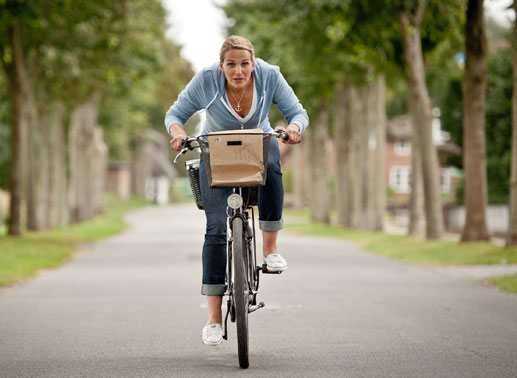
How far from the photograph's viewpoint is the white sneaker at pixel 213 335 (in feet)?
19.3

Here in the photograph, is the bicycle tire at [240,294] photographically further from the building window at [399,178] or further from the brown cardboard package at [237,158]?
the building window at [399,178]

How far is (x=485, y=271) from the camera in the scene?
540 inches

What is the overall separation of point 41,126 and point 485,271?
1742 cm

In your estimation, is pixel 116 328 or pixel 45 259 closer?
pixel 116 328

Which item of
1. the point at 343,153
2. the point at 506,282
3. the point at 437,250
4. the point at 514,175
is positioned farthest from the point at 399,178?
the point at 506,282

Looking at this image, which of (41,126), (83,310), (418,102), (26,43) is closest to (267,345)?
(83,310)

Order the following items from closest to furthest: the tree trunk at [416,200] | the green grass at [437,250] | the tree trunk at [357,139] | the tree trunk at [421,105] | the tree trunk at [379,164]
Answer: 1. the green grass at [437,250]
2. the tree trunk at [421,105]
3. the tree trunk at [416,200]
4. the tree trunk at [379,164]
5. the tree trunk at [357,139]

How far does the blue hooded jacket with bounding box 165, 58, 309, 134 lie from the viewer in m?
5.87

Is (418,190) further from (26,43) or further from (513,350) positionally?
(513,350)

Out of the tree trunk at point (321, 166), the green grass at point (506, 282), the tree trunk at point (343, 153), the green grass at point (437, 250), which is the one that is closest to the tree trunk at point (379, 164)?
the green grass at point (437, 250)

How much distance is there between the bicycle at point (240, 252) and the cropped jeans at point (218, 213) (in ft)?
0.18

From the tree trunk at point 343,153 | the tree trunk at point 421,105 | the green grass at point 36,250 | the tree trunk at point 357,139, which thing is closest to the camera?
the green grass at point 36,250

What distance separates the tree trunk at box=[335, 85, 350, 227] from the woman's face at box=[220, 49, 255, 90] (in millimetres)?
25446

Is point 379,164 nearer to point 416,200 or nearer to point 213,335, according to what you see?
point 416,200
